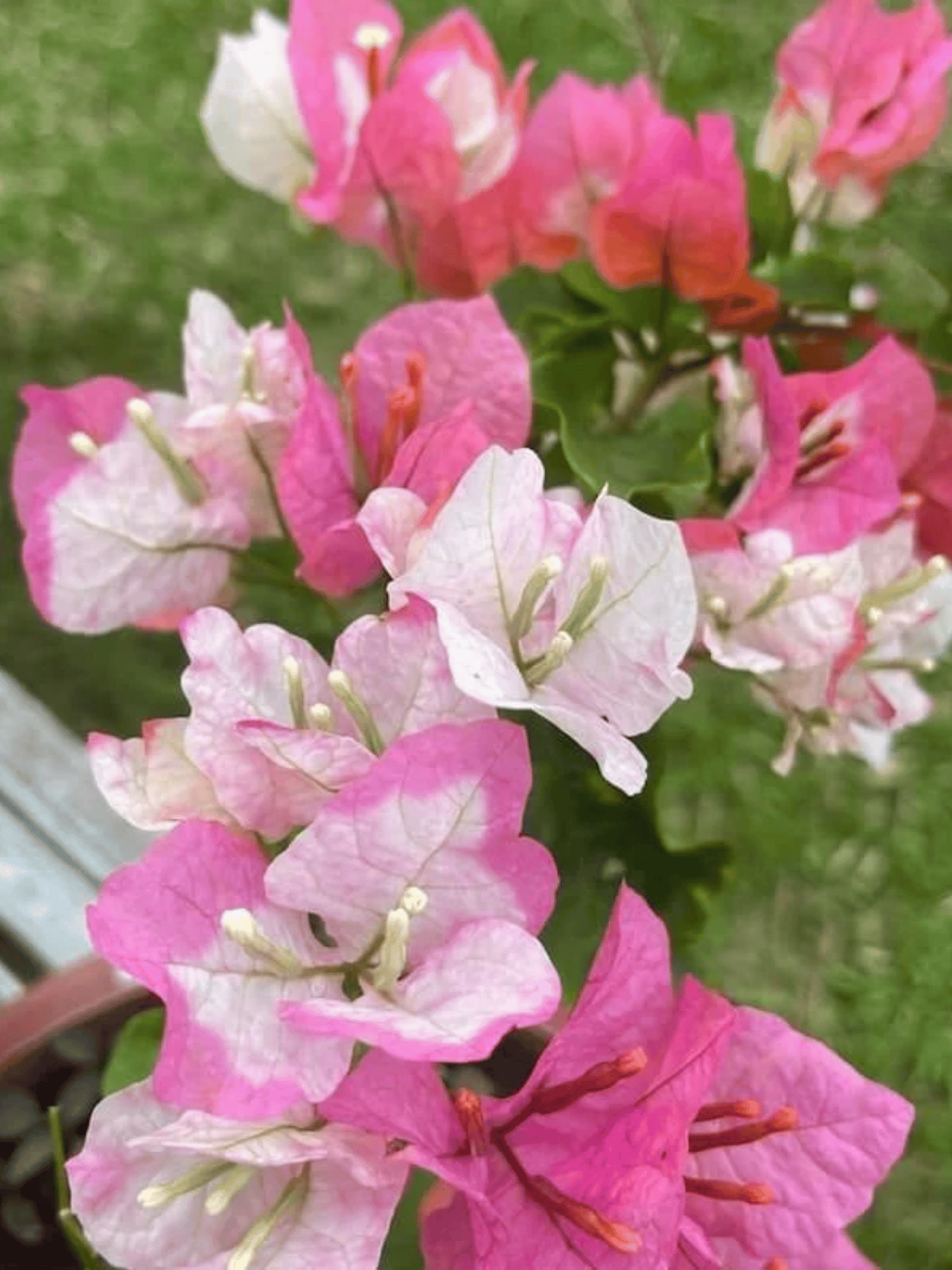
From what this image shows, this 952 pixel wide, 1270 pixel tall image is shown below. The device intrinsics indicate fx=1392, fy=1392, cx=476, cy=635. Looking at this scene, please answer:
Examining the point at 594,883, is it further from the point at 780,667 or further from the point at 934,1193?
the point at 934,1193

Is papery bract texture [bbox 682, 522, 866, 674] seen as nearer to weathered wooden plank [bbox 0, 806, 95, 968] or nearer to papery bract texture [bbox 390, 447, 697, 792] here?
papery bract texture [bbox 390, 447, 697, 792]

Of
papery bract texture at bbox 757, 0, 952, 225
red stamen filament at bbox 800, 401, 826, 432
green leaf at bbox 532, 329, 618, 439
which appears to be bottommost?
red stamen filament at bbox 800, 401, 826, 432

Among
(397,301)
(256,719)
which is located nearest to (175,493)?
(256,719)

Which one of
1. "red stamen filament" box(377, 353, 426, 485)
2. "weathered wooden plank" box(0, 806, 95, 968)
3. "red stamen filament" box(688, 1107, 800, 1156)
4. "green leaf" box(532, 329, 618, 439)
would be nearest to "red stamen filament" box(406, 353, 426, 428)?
"red stamen filament" box(377, 353, 426, 485)

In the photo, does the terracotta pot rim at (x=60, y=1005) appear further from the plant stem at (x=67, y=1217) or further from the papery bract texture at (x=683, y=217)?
the papery bract texture at (x=683, y=217)

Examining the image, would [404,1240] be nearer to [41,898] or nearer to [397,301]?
[41,898]

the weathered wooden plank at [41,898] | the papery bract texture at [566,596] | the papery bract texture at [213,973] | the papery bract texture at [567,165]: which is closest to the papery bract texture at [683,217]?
the papery bract texture at [567,165]
